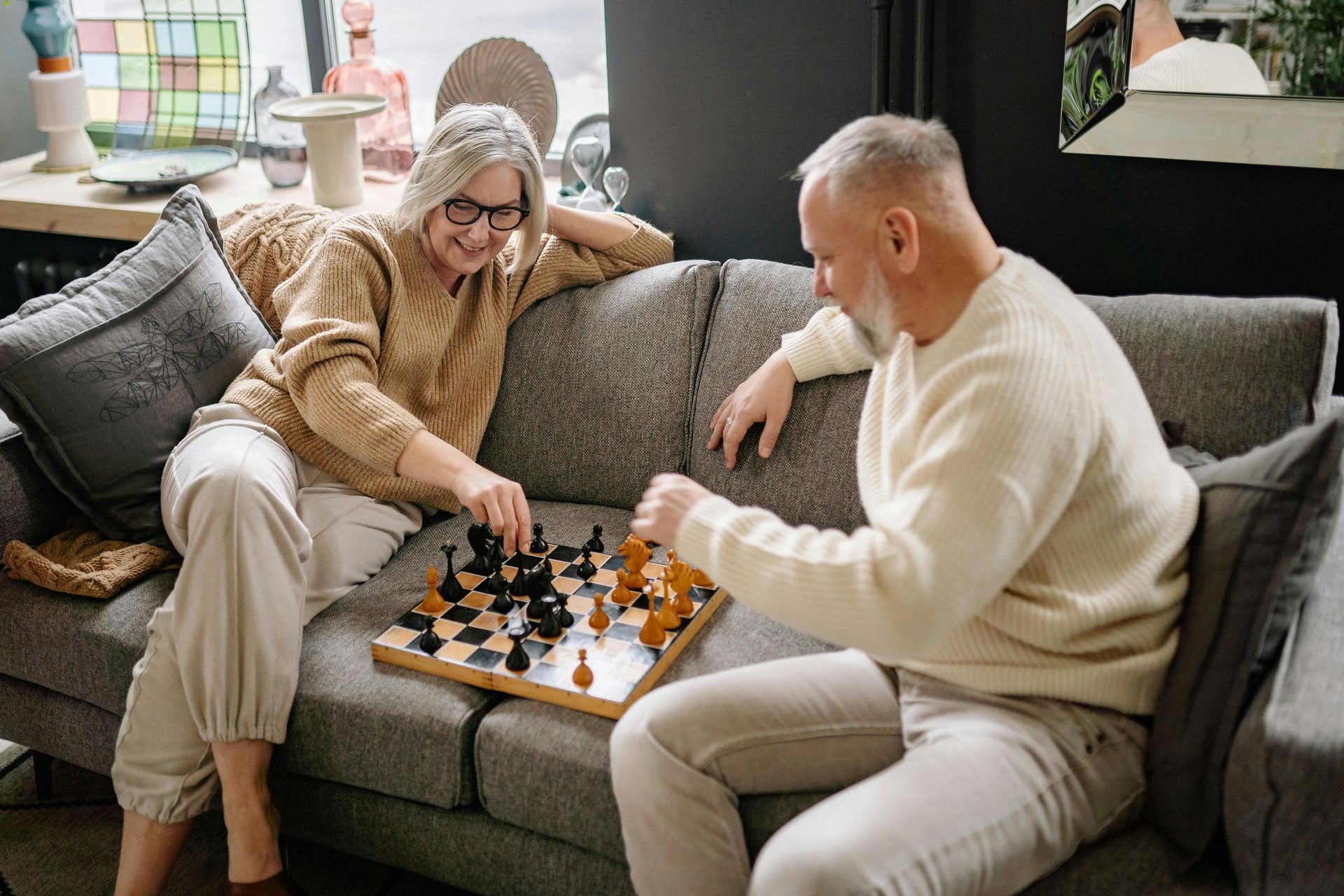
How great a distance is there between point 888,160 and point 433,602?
1.02 metres

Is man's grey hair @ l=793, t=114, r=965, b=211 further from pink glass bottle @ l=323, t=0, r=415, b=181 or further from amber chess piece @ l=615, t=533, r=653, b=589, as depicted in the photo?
pink glass bottle @ l=323, t=0, r=415, b=181

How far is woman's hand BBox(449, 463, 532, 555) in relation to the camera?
185cm

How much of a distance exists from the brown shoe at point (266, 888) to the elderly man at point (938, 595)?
2.06 ft

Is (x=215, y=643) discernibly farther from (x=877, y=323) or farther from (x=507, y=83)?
(x=507, y=83)

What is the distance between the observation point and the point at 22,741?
210 cm

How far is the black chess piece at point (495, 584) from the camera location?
1899 millimetres

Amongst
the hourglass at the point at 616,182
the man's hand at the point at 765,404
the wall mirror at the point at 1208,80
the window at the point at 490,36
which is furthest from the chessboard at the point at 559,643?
the window at the point at 490,36

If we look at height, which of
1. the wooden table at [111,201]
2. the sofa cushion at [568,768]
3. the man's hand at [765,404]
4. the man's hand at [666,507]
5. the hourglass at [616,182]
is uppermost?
the hourglass at [616,182]

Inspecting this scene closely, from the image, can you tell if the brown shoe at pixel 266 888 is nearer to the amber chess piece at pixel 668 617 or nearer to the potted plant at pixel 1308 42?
the amber chess piece at pixel 668 617

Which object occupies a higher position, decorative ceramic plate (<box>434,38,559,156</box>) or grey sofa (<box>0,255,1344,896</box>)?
decorative ceramic plate (<box>434,38,559,156</box>)

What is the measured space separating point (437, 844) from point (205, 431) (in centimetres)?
83

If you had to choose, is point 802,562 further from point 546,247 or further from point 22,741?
point 22,741

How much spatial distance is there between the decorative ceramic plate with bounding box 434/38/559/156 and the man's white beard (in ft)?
5.56

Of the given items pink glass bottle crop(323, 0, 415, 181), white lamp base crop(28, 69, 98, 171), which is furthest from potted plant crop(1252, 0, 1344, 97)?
white lamp base crop(28, 69, 98, 171)
